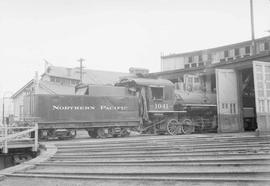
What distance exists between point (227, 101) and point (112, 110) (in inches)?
291

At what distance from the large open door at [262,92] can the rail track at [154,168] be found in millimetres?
7450

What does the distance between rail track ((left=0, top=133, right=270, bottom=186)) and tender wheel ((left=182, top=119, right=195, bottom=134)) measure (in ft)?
28.0

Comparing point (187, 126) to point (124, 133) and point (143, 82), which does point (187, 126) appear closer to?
point (143, 82)

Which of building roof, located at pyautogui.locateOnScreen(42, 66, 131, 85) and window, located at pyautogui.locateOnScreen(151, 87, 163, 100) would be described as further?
building roof, located at pyautogui.locateOnScreen(42, 66, 131, 85)

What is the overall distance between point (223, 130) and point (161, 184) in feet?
45.3

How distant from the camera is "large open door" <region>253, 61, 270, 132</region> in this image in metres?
16.2

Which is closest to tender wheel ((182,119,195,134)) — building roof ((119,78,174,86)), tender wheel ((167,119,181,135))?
tender wheel ((167,119,181,135))

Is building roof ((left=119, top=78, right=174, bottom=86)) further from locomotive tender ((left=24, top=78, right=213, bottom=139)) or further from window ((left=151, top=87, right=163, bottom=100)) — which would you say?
window ((left=151, top=87, right=163, bottom=100))

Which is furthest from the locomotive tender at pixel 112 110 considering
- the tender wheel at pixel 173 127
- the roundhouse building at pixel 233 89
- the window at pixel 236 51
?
the window at pixel 236 51

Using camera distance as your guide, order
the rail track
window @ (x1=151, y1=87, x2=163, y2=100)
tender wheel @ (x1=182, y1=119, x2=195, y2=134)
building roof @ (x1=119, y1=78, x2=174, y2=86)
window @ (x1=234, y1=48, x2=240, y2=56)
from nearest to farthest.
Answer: the rail track < building roof @ (x1=119, y1=78, x2=174, y2=86) < window @ (x1=151, y1=87, x2=163, y2=100) < tender wheel @ (x1=182, y1=119, x2=195, y2=134) < window @ (x1=234, y1=48, x2=240, y2=56)

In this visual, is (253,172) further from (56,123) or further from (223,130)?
(223,130)

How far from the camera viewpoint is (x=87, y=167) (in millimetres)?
8039

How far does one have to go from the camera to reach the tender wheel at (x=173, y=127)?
17806 millimetres

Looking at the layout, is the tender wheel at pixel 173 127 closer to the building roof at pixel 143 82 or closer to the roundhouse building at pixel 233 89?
the roundhouse building at pixel 233 89
